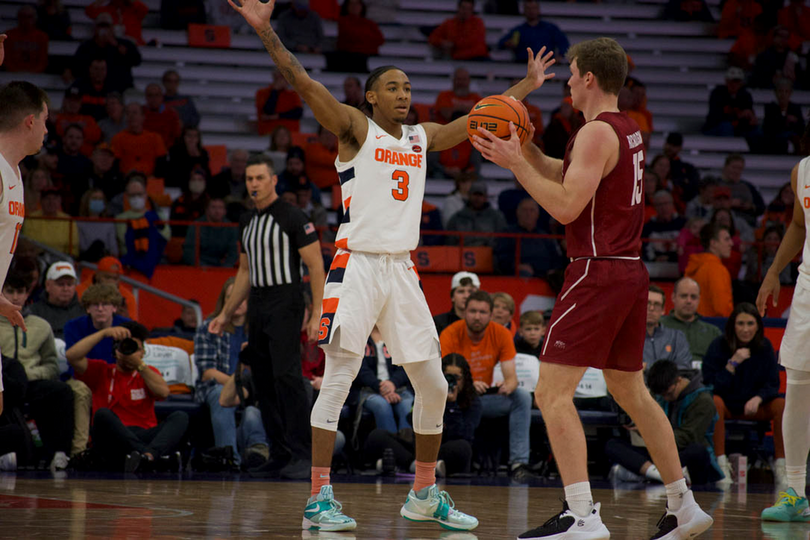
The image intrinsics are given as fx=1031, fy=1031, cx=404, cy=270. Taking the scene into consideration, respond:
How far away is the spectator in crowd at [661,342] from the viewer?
10156 millimetres

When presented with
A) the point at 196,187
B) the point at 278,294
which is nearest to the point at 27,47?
the point at 196,187

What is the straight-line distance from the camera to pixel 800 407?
19.9 ft

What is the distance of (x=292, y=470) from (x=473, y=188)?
6.03 meters

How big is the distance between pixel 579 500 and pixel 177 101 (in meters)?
12.0

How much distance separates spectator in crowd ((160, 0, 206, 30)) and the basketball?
42.1 ft

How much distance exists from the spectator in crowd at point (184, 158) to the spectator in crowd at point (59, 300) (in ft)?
12.9

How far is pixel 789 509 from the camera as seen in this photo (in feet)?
19.6

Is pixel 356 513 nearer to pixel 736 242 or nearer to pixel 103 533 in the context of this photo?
pixel 103 533

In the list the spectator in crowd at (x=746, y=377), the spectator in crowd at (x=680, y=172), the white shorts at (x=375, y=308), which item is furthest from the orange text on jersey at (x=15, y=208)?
the spectator in crowd at (x=680, y=172)

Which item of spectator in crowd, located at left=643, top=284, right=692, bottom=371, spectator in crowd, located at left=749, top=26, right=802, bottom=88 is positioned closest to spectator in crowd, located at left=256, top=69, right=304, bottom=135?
spectator in crowd, located at left=643, top=284, right=692, bottom=371

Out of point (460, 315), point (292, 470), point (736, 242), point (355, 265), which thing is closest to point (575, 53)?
point (355, 265)

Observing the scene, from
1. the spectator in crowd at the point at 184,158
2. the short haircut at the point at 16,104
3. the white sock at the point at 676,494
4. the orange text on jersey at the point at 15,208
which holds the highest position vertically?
the spectator in crowd at the point at 184,158

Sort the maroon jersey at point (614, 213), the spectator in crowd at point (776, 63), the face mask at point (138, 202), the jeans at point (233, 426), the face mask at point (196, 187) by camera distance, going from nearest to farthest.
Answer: the maroon jersey at point (614, 213) → the jeans at point (233, 426) → the face mask at point (138, 202) → the face mask at point (196, 187) → the spectator in crowd at point (776, 63)

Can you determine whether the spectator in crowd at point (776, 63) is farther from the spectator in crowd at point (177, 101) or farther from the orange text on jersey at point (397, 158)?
the orange text on jersey at point (397, 158)
